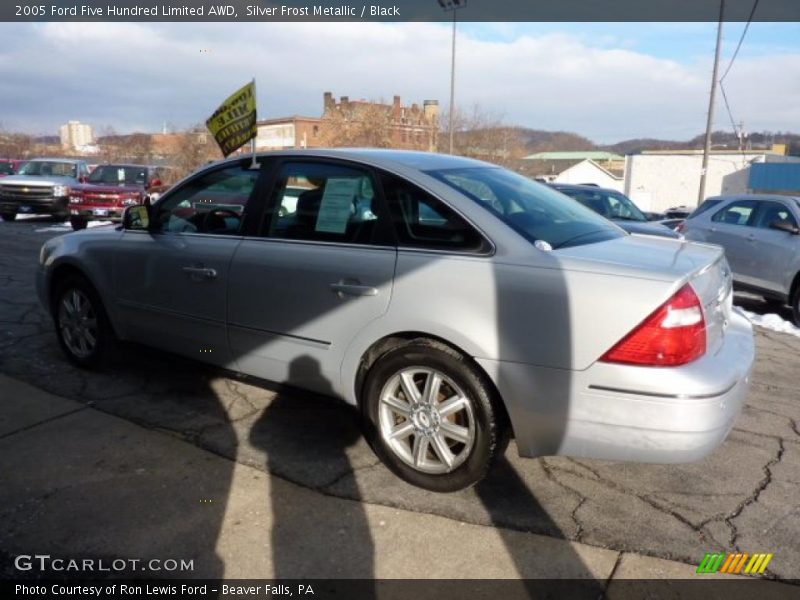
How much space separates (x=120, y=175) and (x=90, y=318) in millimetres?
12367

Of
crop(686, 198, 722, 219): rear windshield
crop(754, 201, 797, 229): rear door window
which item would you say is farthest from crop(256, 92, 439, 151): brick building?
crop(754, 201, 797, 229): rear door window

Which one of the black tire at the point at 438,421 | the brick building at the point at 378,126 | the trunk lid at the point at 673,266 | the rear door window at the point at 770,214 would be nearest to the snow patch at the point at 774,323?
the rear door window at the point at 770,214

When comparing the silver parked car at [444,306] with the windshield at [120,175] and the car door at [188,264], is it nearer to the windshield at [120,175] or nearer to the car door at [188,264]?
the car door at [188,264]

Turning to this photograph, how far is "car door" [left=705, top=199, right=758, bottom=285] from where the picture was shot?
8.12 metres

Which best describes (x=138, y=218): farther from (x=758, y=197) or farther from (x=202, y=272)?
(x=758, y=197)

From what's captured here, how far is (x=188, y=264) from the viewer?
3.83 metres

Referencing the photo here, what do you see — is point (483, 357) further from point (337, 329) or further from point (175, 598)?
point (175, 598)

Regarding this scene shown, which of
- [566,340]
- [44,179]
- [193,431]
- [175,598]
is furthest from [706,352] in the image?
[44,179]

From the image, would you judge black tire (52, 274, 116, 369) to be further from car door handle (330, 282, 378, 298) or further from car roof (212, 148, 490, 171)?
car door handle (330, 282, 378, 298)

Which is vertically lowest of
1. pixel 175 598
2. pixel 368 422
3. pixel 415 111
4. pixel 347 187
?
pixel 175 598

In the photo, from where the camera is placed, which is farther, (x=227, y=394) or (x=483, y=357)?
(x=227, y=394)

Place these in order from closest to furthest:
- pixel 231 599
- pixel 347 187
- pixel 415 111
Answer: pixel 231 599
pixel 347 187
pixel 415 111

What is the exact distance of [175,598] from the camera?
91.4 inches

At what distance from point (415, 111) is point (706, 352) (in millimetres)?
52224
